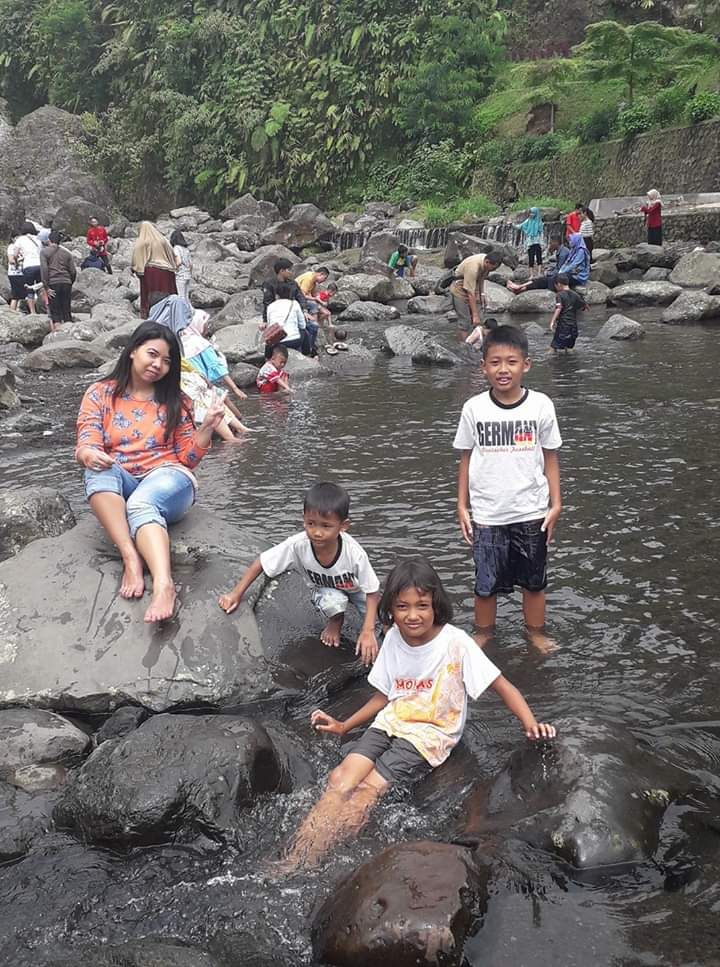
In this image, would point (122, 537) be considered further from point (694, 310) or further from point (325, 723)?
point (694, 310)

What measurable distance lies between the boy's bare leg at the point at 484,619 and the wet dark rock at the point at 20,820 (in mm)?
2240

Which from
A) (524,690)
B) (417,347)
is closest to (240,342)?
(417,347)

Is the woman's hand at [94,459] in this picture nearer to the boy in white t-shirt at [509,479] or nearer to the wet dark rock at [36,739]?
the wet dark rock at [36,739]

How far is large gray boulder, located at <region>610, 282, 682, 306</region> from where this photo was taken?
17094 millimetres

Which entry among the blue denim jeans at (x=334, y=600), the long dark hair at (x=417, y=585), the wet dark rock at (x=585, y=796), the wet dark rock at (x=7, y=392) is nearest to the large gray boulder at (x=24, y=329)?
the wet dark rock at (x=7, y=392)

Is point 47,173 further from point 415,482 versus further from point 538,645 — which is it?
point 538,645

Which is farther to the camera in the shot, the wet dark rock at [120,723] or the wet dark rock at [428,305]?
the wet dark rock at [428,305]

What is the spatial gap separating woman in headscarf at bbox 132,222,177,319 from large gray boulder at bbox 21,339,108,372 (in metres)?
4.18

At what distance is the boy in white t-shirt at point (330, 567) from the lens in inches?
156

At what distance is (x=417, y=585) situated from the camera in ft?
10.8

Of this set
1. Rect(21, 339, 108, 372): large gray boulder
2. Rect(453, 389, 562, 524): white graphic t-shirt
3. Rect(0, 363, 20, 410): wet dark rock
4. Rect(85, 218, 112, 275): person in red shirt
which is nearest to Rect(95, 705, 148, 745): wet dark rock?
Rect(453, 389, 562, 524): white graphic t-shirt

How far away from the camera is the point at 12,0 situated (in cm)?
4478

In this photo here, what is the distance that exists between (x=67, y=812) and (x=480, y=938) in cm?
159

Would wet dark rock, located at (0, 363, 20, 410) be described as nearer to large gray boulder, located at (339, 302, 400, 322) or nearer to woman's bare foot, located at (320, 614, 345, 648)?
woman's bare foot, located at (320, 614, 345, 648)
